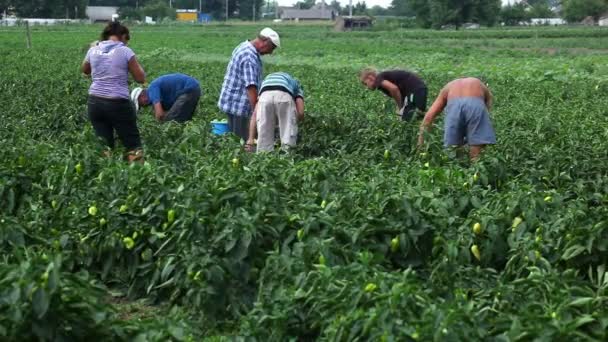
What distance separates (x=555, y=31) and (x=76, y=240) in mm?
53306

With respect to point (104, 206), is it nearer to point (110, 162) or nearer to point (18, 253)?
point (110, 162)

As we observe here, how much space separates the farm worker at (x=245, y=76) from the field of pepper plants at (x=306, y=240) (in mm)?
658

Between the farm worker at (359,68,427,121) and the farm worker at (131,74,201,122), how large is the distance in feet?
5.51

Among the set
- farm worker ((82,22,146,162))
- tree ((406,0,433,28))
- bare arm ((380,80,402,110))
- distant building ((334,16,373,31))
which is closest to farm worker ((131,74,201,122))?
farm worker ((82,22,146,162))

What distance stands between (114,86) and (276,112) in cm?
143

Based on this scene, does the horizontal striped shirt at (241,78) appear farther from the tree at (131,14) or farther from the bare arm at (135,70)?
the tree at (131,14)

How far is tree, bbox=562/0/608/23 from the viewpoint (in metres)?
91.3

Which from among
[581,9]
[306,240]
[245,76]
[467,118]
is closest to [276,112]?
[245,76]

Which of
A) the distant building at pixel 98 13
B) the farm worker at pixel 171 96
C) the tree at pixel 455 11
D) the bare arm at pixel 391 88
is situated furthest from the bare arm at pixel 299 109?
the distant building at pixel 98 13

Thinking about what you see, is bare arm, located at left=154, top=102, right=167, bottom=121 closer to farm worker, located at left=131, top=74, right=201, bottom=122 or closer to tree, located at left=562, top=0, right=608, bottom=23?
farm worker, located at left=131, top=74, right=201, bottom=122

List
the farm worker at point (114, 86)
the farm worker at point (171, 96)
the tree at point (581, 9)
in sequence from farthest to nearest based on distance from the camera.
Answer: the tree at point (581, 9) < the farm worker at point (171, 96) < the farm worker at point (114, 86)

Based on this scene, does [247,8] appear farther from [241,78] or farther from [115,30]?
[115,30]

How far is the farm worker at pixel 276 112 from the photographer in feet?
30.6


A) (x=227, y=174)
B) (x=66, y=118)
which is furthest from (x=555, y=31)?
(x=227, y=174)
